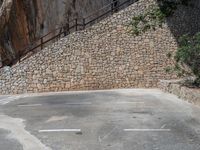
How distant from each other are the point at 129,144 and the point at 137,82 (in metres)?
13.0

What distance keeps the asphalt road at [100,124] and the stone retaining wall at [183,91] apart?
294 millimetres

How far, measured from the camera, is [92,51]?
21453 millimetres

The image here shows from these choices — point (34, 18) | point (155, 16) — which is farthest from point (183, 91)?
point (34, 18)

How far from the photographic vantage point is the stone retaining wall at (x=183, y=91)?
14.7 metres

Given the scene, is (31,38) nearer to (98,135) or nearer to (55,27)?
(55,27)

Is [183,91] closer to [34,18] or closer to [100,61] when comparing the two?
[100,61]

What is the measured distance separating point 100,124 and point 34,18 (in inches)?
628

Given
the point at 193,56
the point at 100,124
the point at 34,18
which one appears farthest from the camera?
the point at 34,18

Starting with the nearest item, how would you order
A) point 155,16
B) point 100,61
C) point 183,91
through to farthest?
point 183,91 → point 155,16 → point 100,61

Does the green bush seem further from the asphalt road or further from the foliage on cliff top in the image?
the foliage on cliff top

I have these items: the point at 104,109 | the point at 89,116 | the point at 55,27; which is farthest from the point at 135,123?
the point at 55,27

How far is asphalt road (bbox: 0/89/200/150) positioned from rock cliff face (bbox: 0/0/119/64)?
927 centimetres

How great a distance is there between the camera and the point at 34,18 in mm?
25812

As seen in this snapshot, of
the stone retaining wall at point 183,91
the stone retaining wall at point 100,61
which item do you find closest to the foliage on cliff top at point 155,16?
the stone retaining wall at point 100,61
